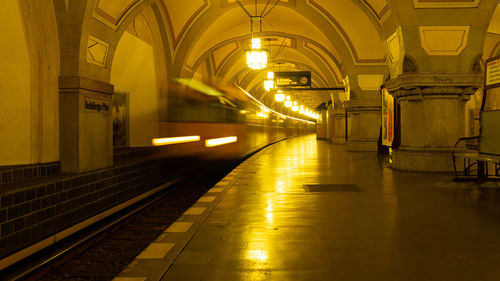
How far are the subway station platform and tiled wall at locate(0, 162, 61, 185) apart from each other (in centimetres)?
358

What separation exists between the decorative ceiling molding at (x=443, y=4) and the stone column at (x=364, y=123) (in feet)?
27.4

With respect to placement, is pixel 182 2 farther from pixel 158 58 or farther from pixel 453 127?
pixel 453 127

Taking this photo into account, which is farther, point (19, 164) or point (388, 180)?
point (388, 180)

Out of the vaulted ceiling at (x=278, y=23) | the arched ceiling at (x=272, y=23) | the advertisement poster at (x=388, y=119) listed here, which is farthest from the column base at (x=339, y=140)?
the advertisement poster at (x=388, y=119)

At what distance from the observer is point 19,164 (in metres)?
7.83

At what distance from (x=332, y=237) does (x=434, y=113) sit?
678 cm

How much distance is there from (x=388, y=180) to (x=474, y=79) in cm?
340

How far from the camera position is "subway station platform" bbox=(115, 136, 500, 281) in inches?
122

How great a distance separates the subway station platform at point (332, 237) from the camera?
10.2ft

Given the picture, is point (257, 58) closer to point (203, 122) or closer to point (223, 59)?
point (203, 122)

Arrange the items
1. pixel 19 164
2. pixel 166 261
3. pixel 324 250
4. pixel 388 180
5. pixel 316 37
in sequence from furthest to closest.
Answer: pixel 316 37 < pixel 388 180 < pixel 19 164 < pixel 324 250 < pixel 166 261

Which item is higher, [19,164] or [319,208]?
[19,164]

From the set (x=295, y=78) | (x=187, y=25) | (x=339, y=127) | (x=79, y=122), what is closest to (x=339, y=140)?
(x=339, y=127)

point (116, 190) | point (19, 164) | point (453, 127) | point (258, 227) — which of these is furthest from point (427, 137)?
point (19, 164)
